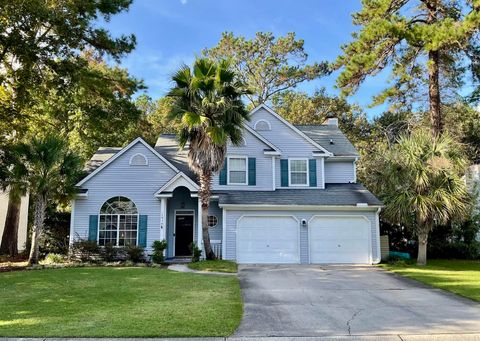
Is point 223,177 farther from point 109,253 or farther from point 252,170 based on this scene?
point 109,253

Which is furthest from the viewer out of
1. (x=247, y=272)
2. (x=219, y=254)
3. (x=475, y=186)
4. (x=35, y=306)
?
(x=475, y=186)

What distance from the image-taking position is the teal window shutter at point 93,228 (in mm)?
19031

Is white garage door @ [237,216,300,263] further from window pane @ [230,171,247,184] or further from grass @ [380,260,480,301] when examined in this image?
grass @ [380,260,480,301]

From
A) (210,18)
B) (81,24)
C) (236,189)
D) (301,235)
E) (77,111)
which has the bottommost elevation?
(301,235)

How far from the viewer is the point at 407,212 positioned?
59.5 feet

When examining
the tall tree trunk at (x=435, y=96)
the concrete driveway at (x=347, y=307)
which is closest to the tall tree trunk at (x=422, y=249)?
the concrete driveway at (x=347, y=307)

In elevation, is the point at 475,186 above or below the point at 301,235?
above

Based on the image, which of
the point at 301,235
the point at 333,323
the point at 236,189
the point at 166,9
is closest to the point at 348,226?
the point at 301,235

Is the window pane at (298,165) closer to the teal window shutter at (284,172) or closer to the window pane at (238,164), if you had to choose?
the teal window shutter at (284,172)

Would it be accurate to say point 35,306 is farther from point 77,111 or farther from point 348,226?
point 77,111

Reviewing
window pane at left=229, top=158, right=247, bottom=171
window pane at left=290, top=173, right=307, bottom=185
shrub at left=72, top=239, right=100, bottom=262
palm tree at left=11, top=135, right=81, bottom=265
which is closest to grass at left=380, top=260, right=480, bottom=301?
window pane at left=290, top=173, right=307, bottom=185

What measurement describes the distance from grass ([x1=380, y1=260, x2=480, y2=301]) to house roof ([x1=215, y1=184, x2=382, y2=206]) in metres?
3.34

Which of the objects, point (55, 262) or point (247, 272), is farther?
point (55, 262)

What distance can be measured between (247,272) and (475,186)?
12.8 metres
